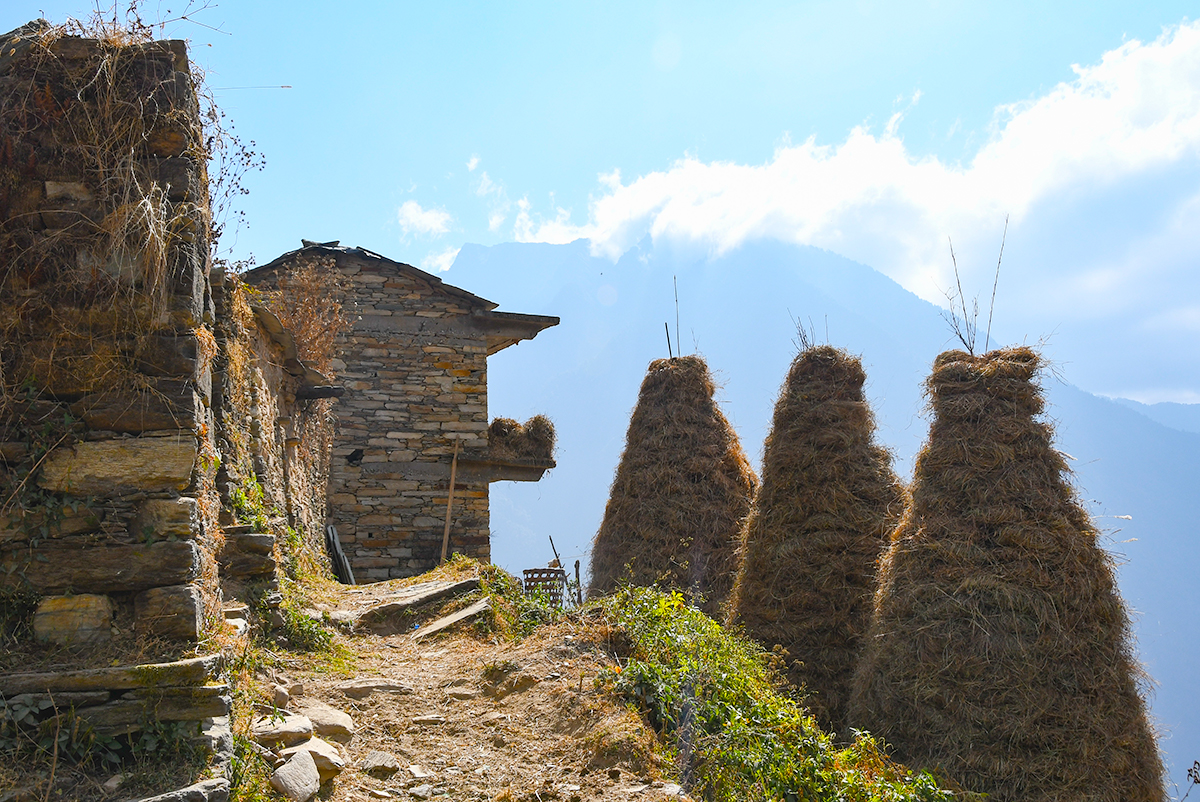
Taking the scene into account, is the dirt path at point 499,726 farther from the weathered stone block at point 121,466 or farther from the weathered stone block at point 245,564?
the weathered stone block at point 121,466

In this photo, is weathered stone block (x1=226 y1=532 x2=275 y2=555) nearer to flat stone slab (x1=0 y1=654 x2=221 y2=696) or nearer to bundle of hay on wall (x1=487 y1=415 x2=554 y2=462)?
flat stone slab (x1=0 y1=654 x2=221 y2=696)

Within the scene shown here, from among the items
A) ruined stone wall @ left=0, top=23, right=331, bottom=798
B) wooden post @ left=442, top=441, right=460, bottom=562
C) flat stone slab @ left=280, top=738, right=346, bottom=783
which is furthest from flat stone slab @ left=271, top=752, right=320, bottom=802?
wooden post @ left=442, top=441, right=460, bottom=562

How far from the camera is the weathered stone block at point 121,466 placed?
3127 mm

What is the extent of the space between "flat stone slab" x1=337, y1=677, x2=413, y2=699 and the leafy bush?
1.29 metres

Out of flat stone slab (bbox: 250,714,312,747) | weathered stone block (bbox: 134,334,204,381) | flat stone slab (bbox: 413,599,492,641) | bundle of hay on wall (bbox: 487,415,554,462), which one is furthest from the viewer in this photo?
bundle of hay on wall (bbox: 487,415,554,462)

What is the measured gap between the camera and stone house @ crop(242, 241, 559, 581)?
12.4m

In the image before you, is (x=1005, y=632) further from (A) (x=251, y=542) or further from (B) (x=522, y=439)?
(B) (x=522, y=439)

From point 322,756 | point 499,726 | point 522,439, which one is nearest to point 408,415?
point 522,439

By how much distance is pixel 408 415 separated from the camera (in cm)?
1293

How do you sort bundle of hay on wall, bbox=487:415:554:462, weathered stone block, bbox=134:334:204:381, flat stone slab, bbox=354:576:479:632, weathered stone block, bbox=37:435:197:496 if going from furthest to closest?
1. bundle of hay on wall, bbox=487:415:554:462
2. flat stone slab, bbox=354:576:479:632
3. weathered stone block, bbox=134:334:204:381
4. weathered stone block, bbox=37:435:197:496

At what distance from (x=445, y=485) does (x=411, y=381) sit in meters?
1.79

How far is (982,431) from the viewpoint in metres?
6.95

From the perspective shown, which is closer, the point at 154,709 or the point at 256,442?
the point at 154,709

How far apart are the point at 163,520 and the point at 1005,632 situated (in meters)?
5.80
